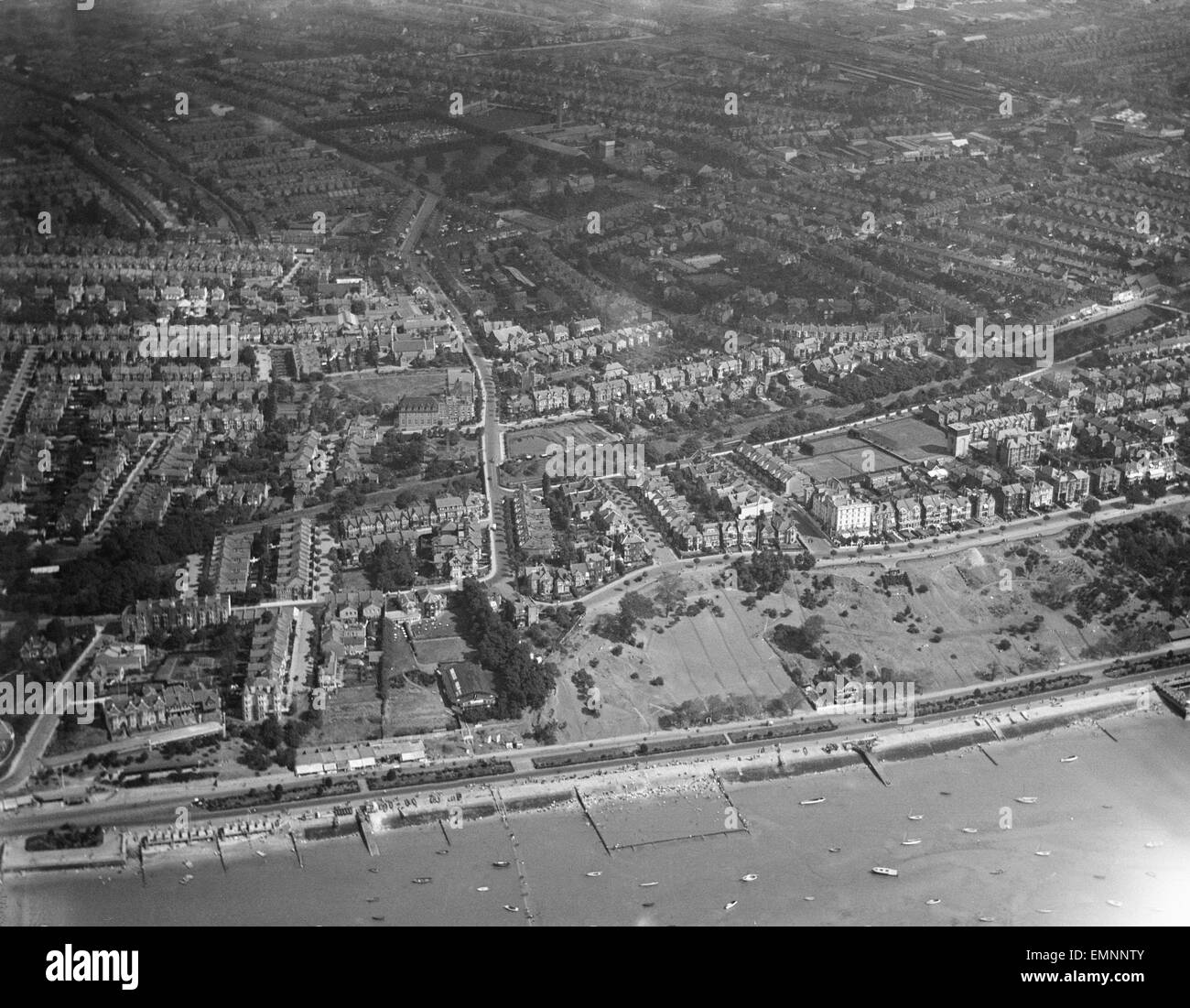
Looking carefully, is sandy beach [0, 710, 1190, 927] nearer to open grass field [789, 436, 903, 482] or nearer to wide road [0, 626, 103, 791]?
wide road [0, 626, 103, 791]

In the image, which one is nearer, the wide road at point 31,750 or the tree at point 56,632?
the wide road at point 31,750

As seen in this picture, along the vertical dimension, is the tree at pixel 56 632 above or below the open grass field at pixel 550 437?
below

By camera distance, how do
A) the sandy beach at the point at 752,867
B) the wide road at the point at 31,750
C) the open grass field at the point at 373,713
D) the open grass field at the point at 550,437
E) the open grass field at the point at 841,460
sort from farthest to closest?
the open grass field at the point at 550,437
the open grass field at the point at 841,460
the open grass field at the point at 373,713
the wide road at the point at 31,750
the sandy beach at the point at 752,867

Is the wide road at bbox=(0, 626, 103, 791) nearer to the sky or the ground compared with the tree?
nearer to the ground

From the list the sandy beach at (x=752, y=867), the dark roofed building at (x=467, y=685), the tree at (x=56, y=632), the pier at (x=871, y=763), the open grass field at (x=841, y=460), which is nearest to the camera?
the sandy beach at (x=752, y=867)

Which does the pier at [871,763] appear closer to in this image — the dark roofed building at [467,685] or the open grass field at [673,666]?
the open grass field at [673,666]

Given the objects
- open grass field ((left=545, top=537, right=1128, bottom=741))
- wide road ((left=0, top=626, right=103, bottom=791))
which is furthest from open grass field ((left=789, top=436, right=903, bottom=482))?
wide road ((left=0, top=626, right=103, bottom=791))

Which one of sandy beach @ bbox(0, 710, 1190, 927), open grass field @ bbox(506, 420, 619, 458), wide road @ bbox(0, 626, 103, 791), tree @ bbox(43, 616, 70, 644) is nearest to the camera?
sandy beach @ bbox(0, 710, 1190, 927)

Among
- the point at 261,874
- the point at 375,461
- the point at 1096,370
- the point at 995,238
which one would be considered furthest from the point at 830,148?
the point at 261,874

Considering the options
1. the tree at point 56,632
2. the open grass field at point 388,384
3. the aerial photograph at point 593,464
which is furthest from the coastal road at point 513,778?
the open grass field at point 388,384
